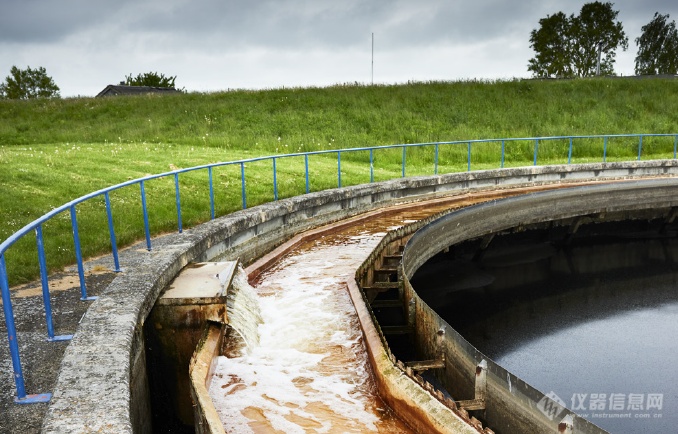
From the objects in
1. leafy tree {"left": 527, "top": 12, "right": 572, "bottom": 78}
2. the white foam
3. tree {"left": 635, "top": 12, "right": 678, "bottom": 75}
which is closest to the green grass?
the white foam

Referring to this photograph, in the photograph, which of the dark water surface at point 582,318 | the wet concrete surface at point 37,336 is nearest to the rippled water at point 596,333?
the dark water surface at point 582,318

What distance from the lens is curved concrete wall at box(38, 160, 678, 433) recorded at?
352 centimetres

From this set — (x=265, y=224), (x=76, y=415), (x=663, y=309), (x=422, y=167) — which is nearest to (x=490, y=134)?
(x=422, y=167)

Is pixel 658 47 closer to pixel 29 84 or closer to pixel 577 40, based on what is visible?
pixel 577 40

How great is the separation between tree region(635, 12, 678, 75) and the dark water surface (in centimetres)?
6306

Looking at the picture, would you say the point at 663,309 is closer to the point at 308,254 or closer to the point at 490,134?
the point at 308,254

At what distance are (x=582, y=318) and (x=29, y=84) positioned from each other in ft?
286

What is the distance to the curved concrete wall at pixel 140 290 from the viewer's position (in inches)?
139

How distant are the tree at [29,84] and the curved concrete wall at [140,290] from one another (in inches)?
3113

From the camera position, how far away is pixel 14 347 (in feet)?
11.6

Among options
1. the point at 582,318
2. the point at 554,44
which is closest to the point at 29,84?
the point at 554,44

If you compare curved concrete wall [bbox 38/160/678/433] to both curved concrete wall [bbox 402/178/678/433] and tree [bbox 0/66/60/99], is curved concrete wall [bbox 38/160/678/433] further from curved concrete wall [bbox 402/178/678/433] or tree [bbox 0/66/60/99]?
tree [bbox 0/66/60/99]

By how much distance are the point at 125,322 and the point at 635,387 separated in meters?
7.57

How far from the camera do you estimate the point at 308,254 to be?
9492mm
